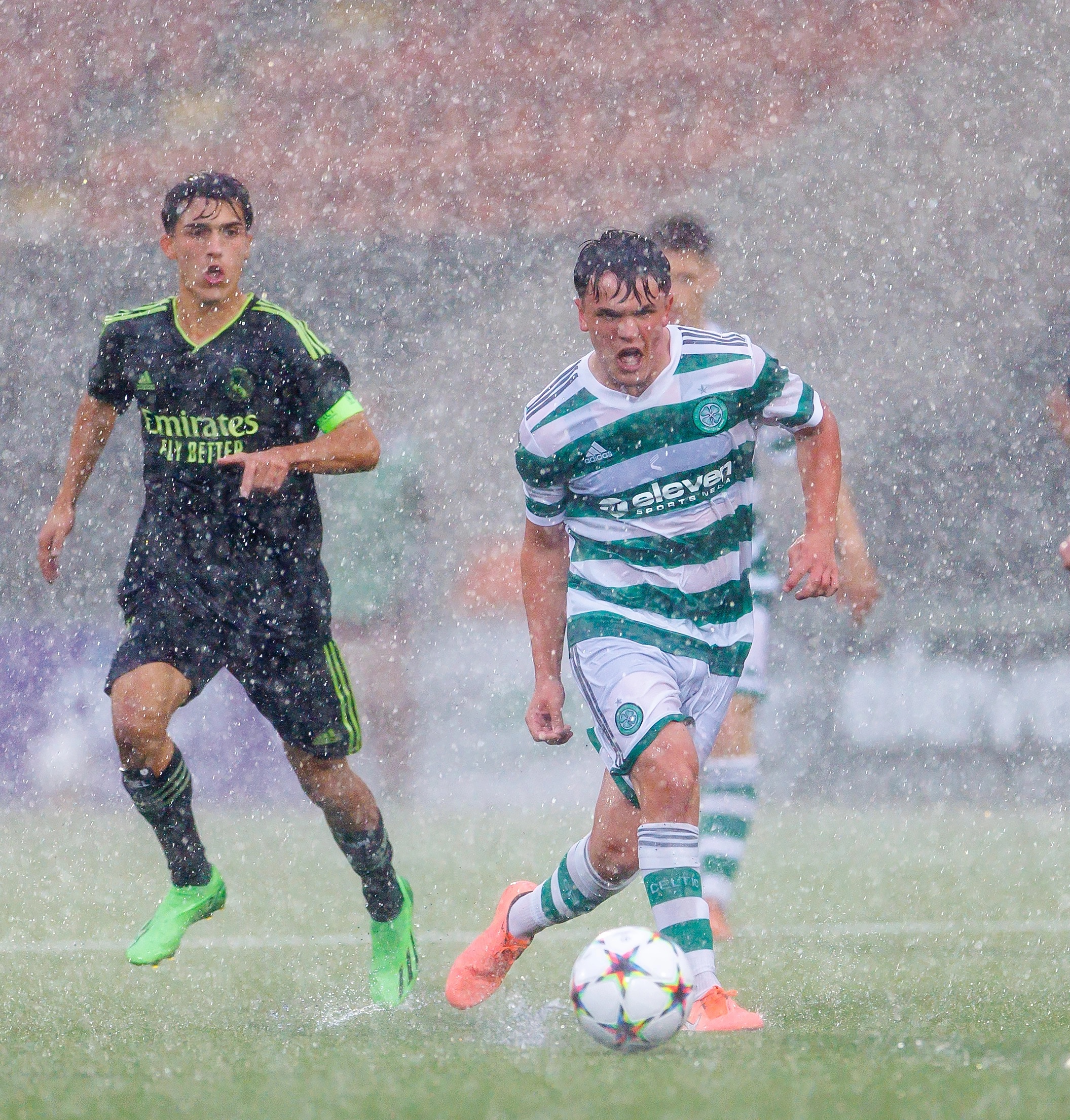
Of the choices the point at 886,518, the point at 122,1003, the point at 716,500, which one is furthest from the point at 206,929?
the point at 886,518

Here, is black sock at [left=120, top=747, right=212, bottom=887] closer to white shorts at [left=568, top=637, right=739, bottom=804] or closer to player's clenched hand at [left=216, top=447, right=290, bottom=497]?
player's clenched hand at [left=216, top=447, right=290, bottom=497]

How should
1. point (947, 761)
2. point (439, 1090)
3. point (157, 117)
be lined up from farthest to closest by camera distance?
point (157, 117) < point (947, 761) < point (439, 1090)

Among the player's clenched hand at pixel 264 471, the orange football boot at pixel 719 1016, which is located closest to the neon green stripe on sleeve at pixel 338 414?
the player's clenched hand at pixel 264 471

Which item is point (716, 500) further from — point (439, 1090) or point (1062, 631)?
point (1062, 631)

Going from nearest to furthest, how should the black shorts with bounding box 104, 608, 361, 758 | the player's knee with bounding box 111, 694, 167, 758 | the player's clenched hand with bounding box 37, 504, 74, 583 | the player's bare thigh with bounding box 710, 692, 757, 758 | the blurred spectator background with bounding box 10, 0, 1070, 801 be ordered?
the player's knee with bounding box 111, 694, 167, 758 < the black shorts with bounding box 104, 608, 361, 758 < the player's clenched hand with bounding box 37, 504, 74, 583 < the player's bare thigh with bounding box 710, 692, 757, 758 < the blurred spectator background with bounding box 10, 0, 1070, 801

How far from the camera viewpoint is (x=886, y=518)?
12555 mm

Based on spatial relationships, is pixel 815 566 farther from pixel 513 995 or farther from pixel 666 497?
pixel 513 995

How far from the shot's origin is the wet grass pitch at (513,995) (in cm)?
323

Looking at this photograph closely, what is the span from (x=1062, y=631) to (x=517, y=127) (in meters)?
7.11

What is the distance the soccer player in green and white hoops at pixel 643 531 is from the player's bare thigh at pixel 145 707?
874 mm

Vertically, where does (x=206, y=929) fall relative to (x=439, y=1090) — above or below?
below

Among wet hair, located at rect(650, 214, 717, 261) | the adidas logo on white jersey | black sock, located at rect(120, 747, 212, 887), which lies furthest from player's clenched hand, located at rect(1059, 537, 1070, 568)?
black sock, located at rect(120, 747, 212, 887)

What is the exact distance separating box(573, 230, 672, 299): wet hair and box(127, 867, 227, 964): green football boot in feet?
5.85

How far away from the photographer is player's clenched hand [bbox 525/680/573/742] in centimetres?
404
